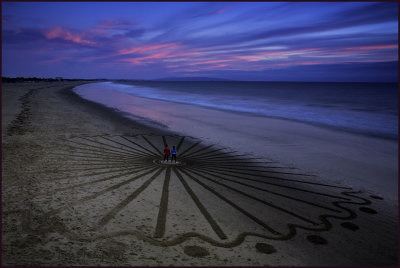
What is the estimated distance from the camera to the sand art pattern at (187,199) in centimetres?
765

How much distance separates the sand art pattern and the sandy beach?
41 mm

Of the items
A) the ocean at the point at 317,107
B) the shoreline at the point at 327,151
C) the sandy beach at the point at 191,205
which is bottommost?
the sandy beach at the point at 191,205

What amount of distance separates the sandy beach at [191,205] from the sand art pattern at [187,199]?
41 mm

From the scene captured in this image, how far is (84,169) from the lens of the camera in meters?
12.2

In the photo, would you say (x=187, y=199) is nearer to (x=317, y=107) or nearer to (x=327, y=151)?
(x=327, y=151)

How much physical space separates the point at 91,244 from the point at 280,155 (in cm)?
1338

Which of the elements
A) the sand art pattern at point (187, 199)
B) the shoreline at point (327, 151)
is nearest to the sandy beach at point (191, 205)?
the sand art pattern at point (187, 199)

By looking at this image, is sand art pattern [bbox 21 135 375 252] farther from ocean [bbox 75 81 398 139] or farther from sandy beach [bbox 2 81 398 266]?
ocean [bbox 75 81 398 139]

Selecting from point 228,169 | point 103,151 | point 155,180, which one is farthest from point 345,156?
point 103,151

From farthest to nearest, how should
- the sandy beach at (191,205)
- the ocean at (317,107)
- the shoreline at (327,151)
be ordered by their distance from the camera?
the ocean at (317,107) → the shoreline at (327,151) → the sandy beach at (191,205)

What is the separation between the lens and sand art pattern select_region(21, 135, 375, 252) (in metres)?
7.65

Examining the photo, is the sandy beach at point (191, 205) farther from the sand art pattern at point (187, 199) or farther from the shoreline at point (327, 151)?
the shoreline at point (327, 151)

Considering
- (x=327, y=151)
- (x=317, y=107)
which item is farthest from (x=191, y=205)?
(x=317, y=107)

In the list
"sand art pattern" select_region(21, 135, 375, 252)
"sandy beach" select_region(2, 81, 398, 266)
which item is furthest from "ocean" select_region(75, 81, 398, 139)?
"sand art pattern" select_region(21, 135, 375, 252)
